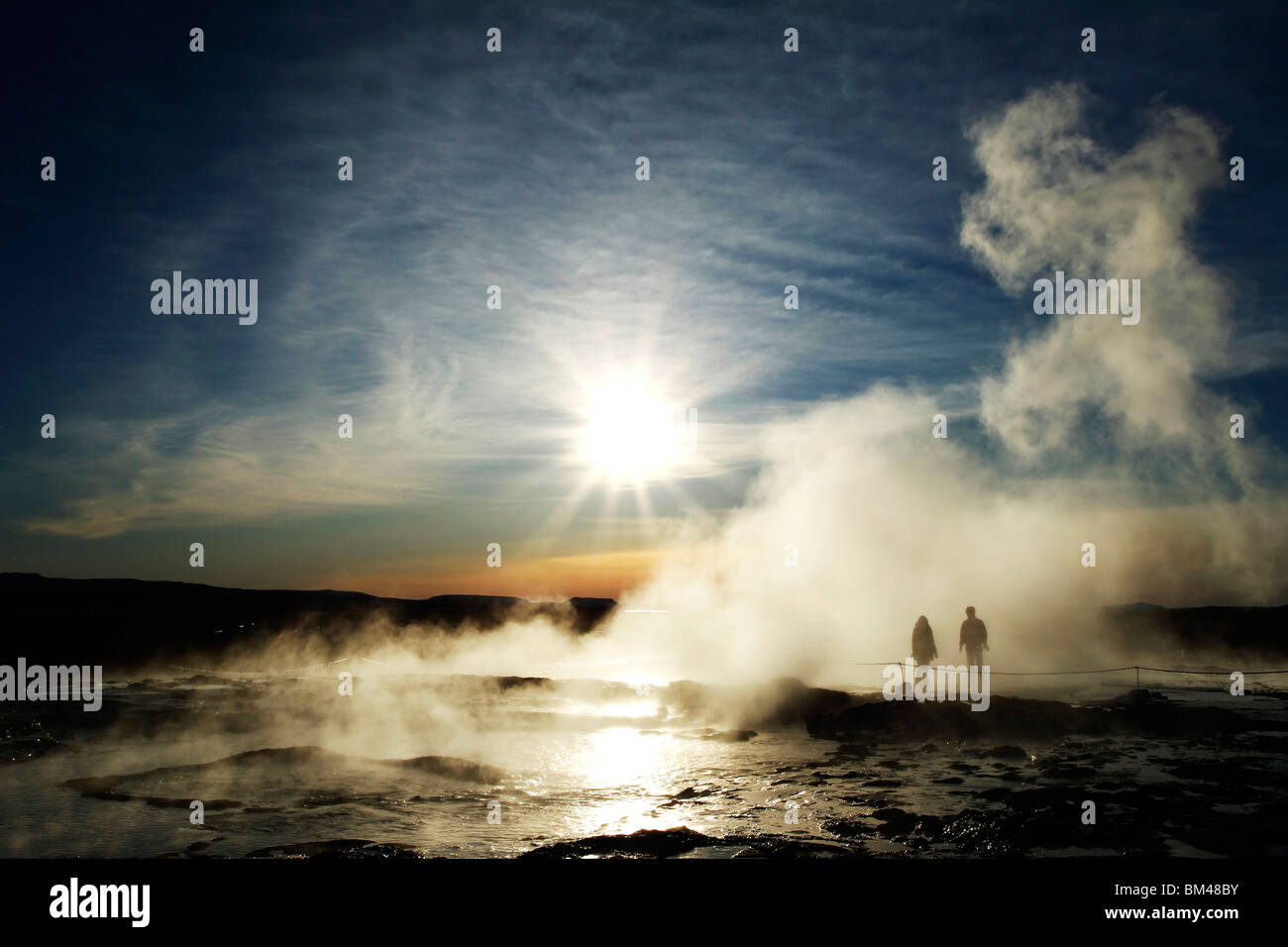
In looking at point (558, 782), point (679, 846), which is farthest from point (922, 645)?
point (679, 846)

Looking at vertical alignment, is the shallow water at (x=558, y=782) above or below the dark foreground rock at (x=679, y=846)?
below

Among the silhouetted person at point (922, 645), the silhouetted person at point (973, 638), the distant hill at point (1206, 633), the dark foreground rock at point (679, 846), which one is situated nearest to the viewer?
the dark foreground rock at point (679, 846)

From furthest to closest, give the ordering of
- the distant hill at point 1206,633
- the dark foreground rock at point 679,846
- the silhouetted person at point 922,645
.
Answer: the distant hill at point 1206,633
the silhouetted person at point 922,645
the dark foreground rock at point 679,846

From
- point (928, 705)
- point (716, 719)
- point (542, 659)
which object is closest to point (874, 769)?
point (928, 705)

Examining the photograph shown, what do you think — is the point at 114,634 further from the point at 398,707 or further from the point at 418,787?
the point at 418,787

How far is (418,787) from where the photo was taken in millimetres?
12211

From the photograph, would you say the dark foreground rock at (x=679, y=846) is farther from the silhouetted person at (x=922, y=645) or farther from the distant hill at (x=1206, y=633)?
the distant hill at (x=1206, y=633)

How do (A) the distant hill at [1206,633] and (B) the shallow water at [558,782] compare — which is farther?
(A) the distant hill at [1206,633]

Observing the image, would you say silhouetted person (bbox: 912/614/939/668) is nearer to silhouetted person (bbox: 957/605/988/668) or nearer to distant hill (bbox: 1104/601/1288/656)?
silhouetted person (bbox: 957/605/988/668)

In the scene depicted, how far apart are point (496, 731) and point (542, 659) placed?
2301cm

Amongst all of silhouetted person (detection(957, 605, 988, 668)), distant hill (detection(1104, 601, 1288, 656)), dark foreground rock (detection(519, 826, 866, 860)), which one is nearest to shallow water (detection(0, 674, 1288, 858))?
dark foreground rock (detection(519, 826, 866, 860))

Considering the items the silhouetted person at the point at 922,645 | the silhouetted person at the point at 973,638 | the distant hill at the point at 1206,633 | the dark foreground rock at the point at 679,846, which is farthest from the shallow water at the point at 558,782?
the distant hill at the point at 1206,633

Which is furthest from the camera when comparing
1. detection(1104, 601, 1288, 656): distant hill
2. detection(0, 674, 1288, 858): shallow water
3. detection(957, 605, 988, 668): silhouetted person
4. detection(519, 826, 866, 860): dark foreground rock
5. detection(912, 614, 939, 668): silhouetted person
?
detection(1104, 601, 1288, 656): distant hill

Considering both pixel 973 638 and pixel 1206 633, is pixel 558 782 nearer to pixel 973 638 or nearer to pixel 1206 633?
pixel 973 638
